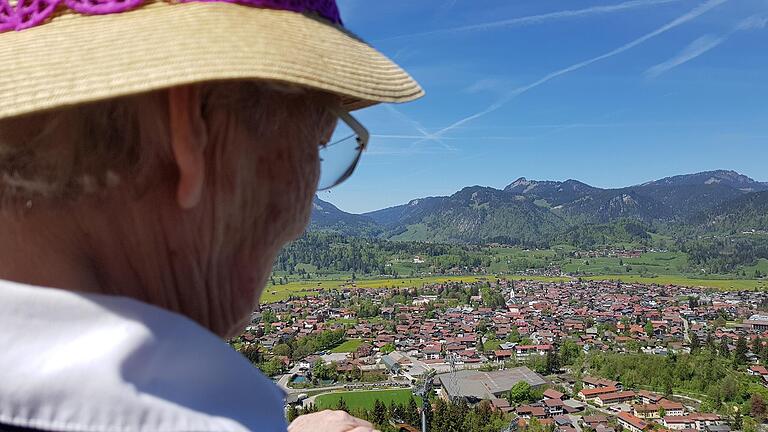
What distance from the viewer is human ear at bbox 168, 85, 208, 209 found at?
406 millimetres

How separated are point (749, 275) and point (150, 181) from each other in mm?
54272

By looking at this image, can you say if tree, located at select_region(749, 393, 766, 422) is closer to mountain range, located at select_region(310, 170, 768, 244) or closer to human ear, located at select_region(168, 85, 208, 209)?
human ear, located at select_region(168, 85, 208, 209)

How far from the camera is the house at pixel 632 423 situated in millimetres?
13883

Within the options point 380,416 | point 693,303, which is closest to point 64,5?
point 380,416

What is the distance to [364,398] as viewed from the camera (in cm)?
1647

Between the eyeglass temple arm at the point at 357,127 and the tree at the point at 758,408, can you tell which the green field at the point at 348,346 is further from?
the eyeglass temple arm at the point at 357,127

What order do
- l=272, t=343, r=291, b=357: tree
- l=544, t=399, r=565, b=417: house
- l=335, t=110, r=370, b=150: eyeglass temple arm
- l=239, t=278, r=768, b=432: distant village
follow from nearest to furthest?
l=335, t=110, r=370, b=150: eyeglass temple arm < l=544, t=399, r=565, b=417: house < l=239, t=278, r=768, b=432: distant village < l=272, t=343, r=291, b=357: tree

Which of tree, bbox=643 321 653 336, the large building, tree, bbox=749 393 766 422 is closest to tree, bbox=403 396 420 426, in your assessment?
the large building

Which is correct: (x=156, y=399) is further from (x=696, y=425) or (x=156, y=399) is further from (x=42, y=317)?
(x=696, y=425)

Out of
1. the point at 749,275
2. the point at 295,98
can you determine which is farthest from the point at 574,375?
the point at 749,275

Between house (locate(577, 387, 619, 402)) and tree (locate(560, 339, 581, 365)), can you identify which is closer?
house (locate(577, 387, 619, 402))

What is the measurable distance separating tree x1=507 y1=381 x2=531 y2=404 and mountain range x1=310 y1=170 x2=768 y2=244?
5788 centimetres

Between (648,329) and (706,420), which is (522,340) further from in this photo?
(706,420)

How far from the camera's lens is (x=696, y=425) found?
45.1 ft
